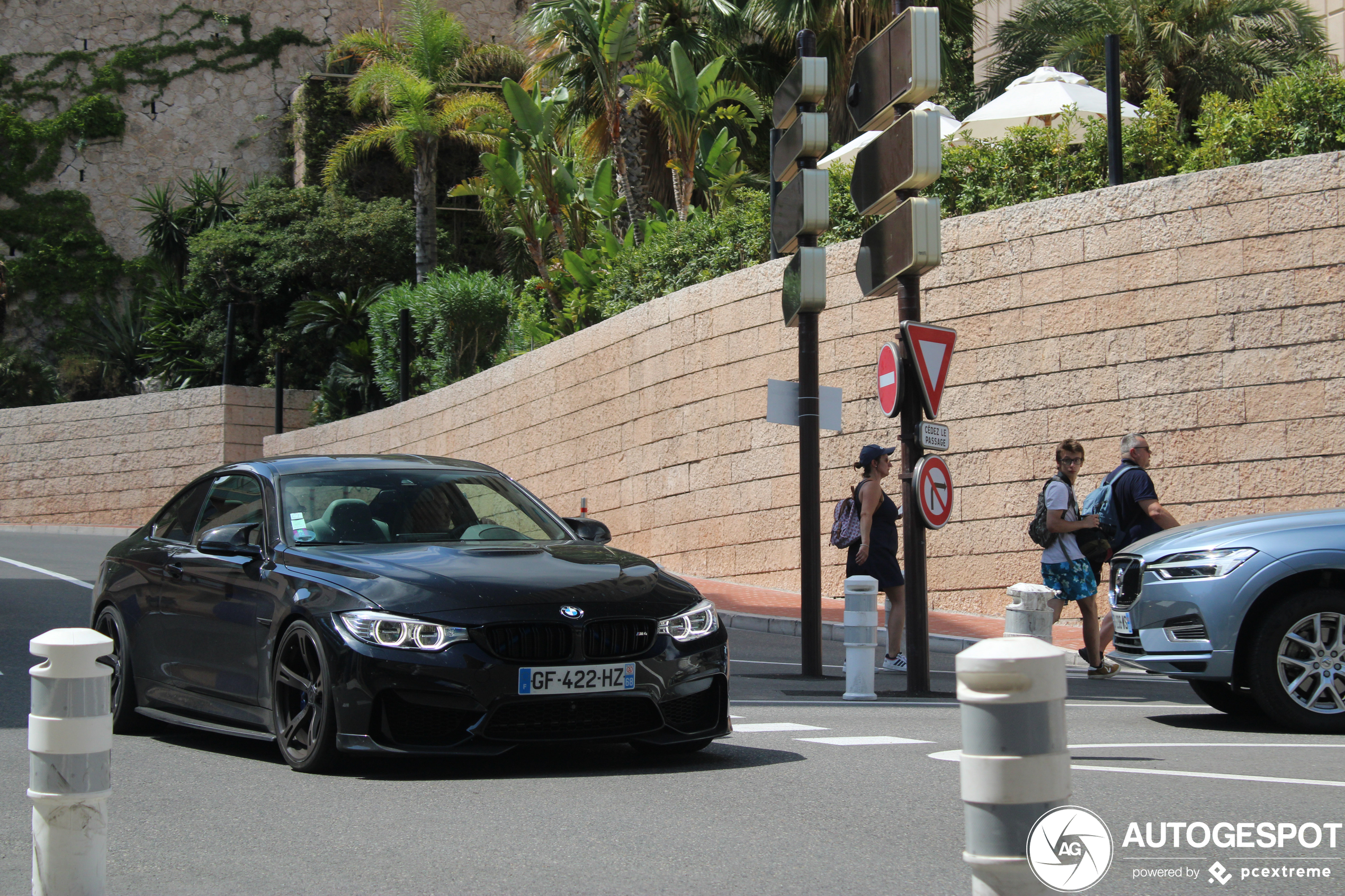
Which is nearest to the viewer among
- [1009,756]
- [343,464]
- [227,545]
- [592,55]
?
[1009,756]

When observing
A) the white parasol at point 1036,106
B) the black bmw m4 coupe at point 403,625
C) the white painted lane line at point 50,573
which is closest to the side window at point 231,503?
the black bmw m4 coupe at point 403,625

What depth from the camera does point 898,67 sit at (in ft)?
32.5

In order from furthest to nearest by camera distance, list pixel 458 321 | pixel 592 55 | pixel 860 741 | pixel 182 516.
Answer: pixel 458 321 → pixel 592 55 → pixel 182 516 → pixel 860 741

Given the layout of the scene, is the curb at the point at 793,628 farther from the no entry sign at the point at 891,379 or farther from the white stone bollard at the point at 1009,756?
the white stone bollard at the point at 1009,756

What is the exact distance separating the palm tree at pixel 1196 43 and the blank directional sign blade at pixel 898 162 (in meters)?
16.4

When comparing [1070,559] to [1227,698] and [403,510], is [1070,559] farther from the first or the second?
[403,510]

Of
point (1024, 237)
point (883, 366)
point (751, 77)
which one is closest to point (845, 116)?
point (751, 77)

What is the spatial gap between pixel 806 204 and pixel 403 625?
6.31m

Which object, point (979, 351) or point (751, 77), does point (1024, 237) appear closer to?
point (979, 351)

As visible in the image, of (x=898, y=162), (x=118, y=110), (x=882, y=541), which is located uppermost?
(x=118, y=110)

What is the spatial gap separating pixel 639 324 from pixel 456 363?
33.9ft

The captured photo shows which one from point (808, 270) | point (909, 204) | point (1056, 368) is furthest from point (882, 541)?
point (1056, 368)

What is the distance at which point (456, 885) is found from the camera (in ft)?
13.8

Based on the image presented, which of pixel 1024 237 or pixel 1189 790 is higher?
pixel 1024 237
